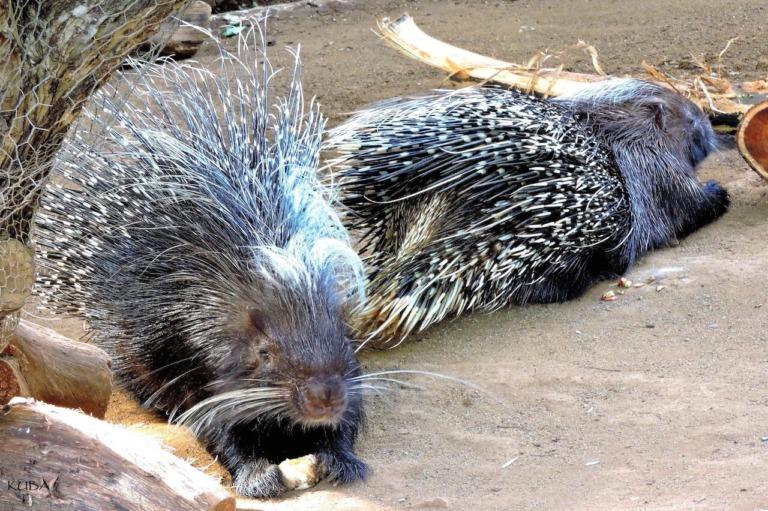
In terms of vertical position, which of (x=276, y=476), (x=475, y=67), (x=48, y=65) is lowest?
(x=276, y=476)

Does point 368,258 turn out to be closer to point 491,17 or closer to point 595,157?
point 595,157

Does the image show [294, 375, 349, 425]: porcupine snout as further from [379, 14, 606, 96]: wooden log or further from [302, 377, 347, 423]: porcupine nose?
[379, 14, 606, 96]: wooden log

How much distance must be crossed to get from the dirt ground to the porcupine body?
0.69 feet

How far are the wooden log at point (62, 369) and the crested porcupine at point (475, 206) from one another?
1.13 meters

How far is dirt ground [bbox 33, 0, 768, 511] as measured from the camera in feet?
8.22

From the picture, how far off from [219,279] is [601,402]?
4.27 feet

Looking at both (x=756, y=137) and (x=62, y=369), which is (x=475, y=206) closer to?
(x=756, y=137)

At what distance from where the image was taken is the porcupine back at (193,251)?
2.70 metres

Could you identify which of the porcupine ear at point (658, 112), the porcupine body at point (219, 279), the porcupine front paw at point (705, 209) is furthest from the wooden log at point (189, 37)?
the porcupine front paw at point (705, 209)

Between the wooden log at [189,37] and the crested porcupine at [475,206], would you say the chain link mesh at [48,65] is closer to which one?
the crested porcupine at [475,206]

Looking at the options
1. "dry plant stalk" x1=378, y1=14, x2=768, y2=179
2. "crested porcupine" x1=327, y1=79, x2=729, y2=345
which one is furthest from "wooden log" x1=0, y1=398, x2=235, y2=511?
"dry plant stalk" x1=378, y1=14, x2=768, y2=179

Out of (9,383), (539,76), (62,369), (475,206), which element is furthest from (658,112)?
(9,383)

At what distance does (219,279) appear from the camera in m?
2.82

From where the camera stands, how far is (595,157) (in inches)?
166
